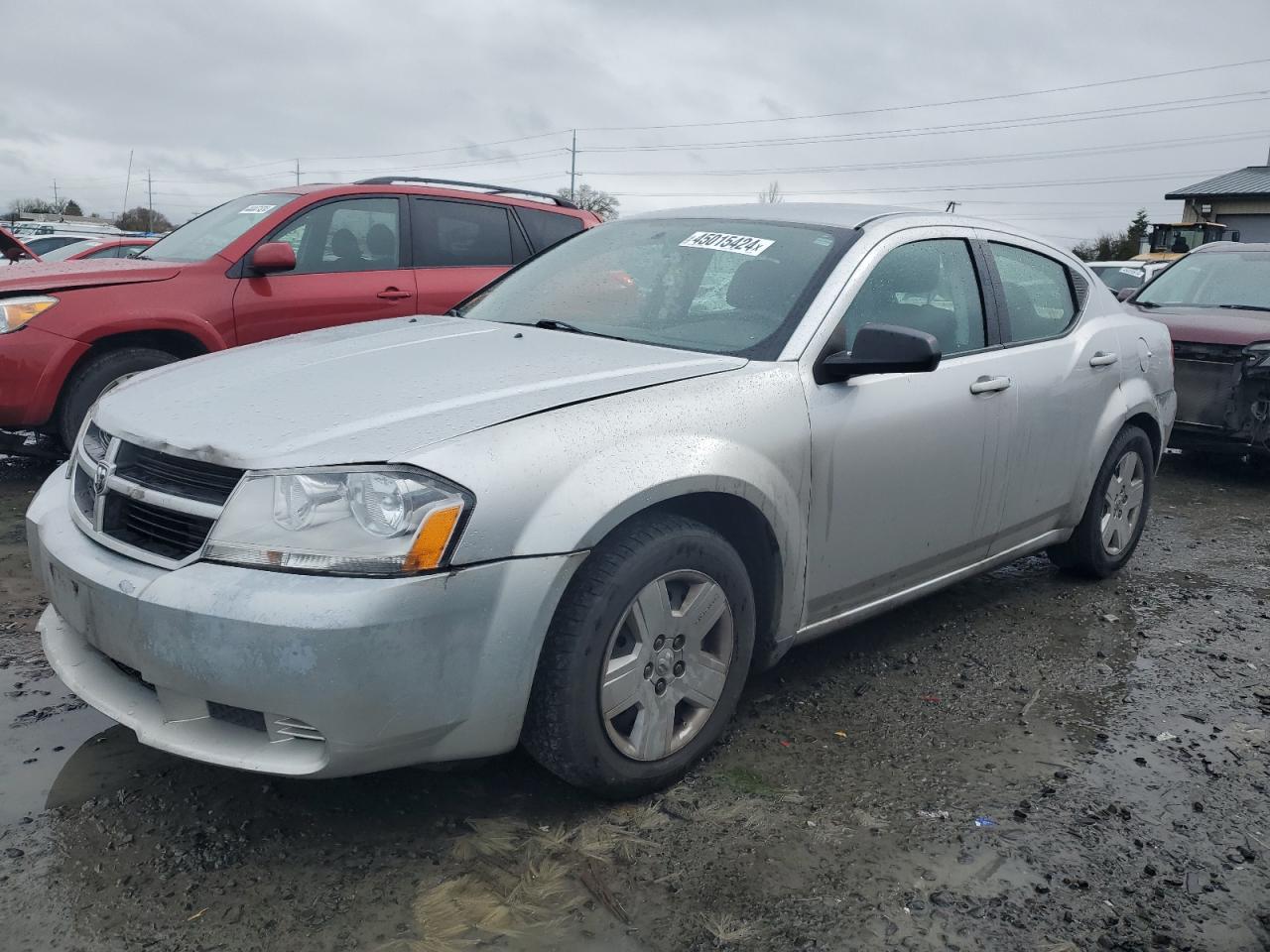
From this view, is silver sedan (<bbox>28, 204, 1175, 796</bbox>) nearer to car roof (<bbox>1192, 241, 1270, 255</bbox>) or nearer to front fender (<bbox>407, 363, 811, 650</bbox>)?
front fender (<bbox>407, 363, 811, 650</bbox>)

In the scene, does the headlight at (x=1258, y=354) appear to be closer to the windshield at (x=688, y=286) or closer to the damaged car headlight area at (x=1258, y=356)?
the damaged car headlight area at (x=1258, y=356)

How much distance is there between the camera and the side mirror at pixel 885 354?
124 inches

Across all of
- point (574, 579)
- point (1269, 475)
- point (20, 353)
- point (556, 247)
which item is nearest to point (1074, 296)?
point (556, 247)

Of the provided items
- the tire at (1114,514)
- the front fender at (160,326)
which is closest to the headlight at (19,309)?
the front fender at (160,326)

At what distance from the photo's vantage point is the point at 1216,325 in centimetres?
745

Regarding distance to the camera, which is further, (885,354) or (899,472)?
(899,472)

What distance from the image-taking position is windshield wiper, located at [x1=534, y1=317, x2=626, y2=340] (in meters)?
3.52

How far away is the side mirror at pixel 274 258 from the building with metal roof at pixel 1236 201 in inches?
1842

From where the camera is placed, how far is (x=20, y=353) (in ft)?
18.6

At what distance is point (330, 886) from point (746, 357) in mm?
1762

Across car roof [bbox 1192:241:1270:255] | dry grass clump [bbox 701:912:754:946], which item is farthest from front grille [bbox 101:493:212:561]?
car roof [bbox 1192:241:1270:255]

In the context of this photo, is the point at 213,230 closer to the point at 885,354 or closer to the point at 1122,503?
the point at 885,354

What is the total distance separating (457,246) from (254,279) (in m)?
1.40

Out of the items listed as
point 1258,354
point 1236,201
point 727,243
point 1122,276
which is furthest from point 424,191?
point 1236,201
